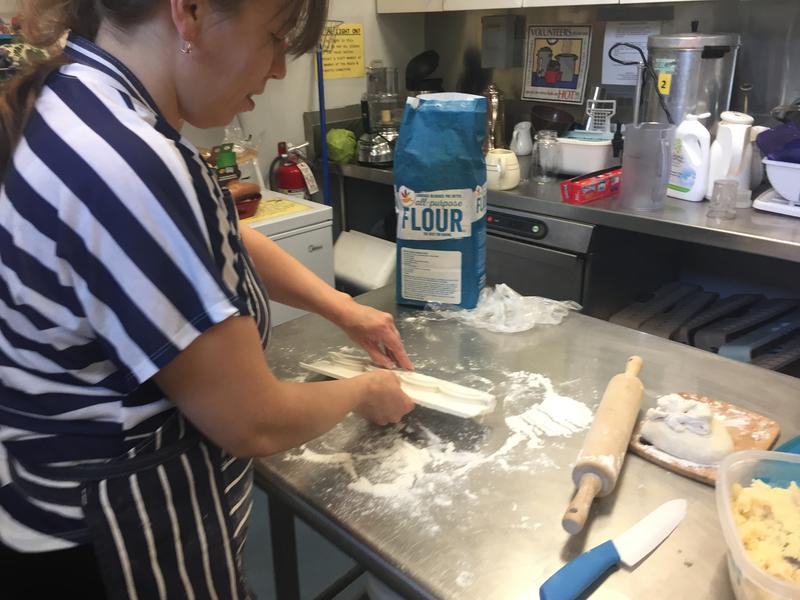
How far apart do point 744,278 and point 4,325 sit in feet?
6.90

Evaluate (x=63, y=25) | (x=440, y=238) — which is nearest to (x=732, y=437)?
(x=440, y=238)

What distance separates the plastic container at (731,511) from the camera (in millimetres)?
552

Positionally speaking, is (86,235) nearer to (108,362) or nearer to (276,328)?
(108,362)

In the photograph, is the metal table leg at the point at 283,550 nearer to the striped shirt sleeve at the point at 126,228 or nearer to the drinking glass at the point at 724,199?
the striped shirt sleeve at the point at 126,228

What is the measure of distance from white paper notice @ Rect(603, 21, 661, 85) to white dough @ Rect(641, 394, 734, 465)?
165cm

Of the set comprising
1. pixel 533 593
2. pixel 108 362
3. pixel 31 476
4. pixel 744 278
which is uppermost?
pixel 108 362

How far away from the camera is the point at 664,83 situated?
6.22 feet

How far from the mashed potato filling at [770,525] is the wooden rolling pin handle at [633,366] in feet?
0.92

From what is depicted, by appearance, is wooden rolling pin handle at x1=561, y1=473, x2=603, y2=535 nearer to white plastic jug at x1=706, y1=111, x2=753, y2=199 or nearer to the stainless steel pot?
white plastic jug at x1=706, y1=111, x2=753, y2=199

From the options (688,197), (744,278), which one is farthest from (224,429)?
(744,278)

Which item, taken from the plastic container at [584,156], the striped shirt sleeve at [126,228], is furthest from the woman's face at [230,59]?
the plastic container at [584,156]

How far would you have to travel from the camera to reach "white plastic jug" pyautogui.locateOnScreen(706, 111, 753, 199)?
170cm

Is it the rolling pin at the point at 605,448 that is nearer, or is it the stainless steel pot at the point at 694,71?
the rolling pin at the point at 605,448

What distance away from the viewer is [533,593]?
2.08 ft
